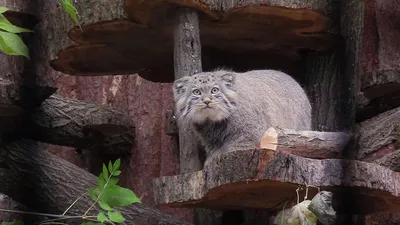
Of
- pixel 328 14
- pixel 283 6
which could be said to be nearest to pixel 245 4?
pixel 283 6

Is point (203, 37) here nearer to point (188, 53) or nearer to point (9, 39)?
point (188, 53)

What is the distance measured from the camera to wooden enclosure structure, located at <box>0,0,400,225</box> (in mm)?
3518

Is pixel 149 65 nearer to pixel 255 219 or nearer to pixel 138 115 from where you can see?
pixel 138 115

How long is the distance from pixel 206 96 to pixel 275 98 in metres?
0.61

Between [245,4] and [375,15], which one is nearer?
[245,4]

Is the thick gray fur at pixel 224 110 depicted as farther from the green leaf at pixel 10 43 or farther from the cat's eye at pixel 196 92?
the green leaf at pixel 10 43

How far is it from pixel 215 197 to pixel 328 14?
1.28 m

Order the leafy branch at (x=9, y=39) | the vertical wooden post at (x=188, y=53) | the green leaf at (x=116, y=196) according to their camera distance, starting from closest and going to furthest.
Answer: the leafy branch at (x=9, y=39) < the green leaf at (x=116, y=196) < the vertical wooden post at (x=188, y=53)

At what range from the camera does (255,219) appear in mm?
4496

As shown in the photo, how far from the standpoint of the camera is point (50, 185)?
434 centimetres

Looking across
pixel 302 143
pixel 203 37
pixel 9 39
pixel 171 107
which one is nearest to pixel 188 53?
pixel 203 37

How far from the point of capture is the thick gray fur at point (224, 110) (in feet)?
13.2

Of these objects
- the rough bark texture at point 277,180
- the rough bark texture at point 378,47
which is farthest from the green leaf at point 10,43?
the rough bark texture at point 378,47

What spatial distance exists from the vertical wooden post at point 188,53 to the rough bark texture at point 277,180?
45 centimetres
